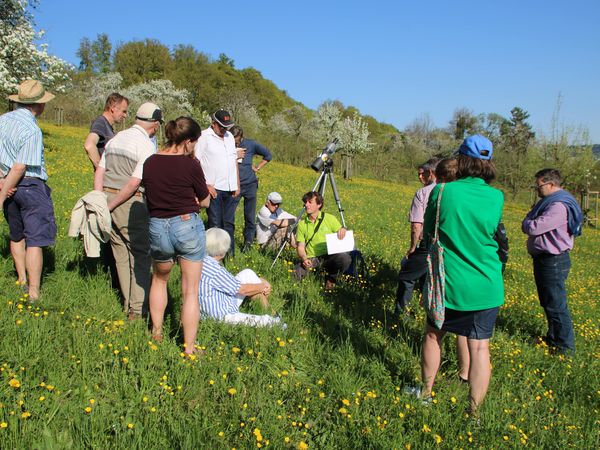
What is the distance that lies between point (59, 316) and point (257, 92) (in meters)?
67.0

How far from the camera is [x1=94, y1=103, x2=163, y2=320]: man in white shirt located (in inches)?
172

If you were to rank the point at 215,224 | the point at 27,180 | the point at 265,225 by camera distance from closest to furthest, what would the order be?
the point at 27,180
the point at 215,224
the point at 265,225

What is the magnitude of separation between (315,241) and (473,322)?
3351 mm

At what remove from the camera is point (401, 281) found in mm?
5422

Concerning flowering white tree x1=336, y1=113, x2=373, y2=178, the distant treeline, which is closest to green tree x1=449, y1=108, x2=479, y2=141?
the distant treeline

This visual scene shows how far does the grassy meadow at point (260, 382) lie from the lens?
113 inches

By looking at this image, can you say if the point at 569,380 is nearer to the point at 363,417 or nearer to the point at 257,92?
the point at 363,417

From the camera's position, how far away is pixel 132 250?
4.52m

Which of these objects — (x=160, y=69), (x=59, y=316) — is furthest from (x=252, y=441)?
(x=160, y=69)

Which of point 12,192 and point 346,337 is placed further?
point 346,337

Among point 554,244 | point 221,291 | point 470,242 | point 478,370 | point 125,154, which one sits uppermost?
point 125,154

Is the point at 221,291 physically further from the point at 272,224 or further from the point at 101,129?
the point at 272,224

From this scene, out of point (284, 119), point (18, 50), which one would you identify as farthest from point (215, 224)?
point (284, 119)

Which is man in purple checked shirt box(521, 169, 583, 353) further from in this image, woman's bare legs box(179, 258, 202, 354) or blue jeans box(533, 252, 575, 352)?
woman's bare legs box(179, 258, 202, 354)
